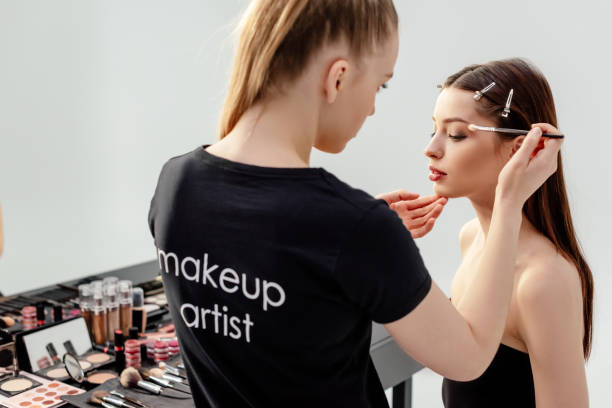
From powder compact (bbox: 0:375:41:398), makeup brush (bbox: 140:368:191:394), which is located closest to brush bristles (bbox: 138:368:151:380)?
makeup brush (bbox: 140:368:191:394)

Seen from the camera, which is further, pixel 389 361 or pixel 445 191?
pixel 389 361

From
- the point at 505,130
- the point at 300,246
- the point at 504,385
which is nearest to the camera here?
the point at 300,246

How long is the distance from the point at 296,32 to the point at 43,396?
104 centimetres

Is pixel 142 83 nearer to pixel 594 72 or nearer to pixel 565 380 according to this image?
pixel 594 72

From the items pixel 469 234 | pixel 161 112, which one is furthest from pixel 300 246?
pixel 161 112

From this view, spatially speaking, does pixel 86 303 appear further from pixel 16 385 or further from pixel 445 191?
pixel 445 191

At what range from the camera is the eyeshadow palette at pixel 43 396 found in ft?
4.00

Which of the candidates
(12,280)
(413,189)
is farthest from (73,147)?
(413,189)

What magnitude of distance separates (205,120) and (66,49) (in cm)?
86

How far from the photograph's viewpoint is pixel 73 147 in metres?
3.06

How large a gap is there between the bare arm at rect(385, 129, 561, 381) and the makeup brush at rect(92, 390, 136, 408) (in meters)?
0.76

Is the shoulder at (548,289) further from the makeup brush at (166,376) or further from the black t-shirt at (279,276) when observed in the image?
the makeup brush at (166,376)

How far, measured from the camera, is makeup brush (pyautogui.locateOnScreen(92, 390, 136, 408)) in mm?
1183

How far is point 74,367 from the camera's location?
1334 millimetres
